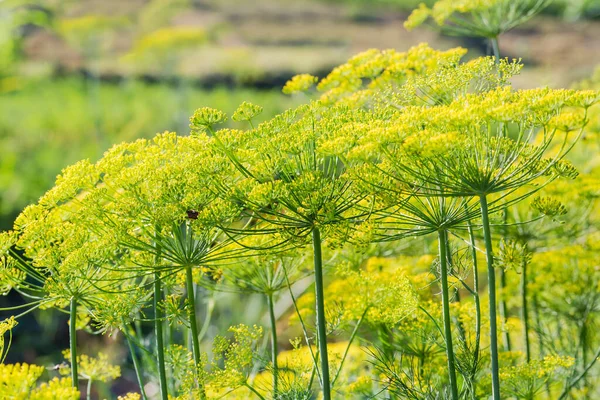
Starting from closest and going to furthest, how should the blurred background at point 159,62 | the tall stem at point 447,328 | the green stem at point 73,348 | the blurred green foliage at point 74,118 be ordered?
1. the tall stem at point 447,328
2. the green stem at point 73,348
3. the blurred background at point 159,62
4. the blurred green foliage at point 74,118

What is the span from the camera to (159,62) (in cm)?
1109

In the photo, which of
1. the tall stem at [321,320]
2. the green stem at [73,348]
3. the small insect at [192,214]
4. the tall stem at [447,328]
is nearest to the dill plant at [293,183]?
the tall stem at [321,320]

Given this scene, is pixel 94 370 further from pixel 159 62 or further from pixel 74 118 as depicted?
pixel 74 118

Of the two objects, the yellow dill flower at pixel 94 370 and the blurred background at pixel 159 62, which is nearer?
the yellow dill flower at pixel 94 370

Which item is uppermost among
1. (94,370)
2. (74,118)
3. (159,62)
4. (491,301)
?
(74,118)

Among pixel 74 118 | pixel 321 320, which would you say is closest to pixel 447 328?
pixel 321 320

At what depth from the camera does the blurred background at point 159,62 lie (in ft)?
33.4

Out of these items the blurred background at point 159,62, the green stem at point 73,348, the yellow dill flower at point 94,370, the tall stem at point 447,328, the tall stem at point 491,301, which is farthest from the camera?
the blurred background at point 159,62

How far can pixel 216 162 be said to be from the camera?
7.34 ft

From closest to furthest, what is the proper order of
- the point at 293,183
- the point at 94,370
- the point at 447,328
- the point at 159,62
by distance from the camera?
the point at 293,183 < the point at 447,328 < the point at 94,370 < the point at 159,62

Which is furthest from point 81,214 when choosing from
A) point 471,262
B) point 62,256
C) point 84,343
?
point 84,343

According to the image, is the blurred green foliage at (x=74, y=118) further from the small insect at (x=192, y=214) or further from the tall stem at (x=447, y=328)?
the tall stem at (x=447, y=328)

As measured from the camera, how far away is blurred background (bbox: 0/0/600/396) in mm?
10188

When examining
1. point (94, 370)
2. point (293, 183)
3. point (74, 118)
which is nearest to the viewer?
point (293, 183)
